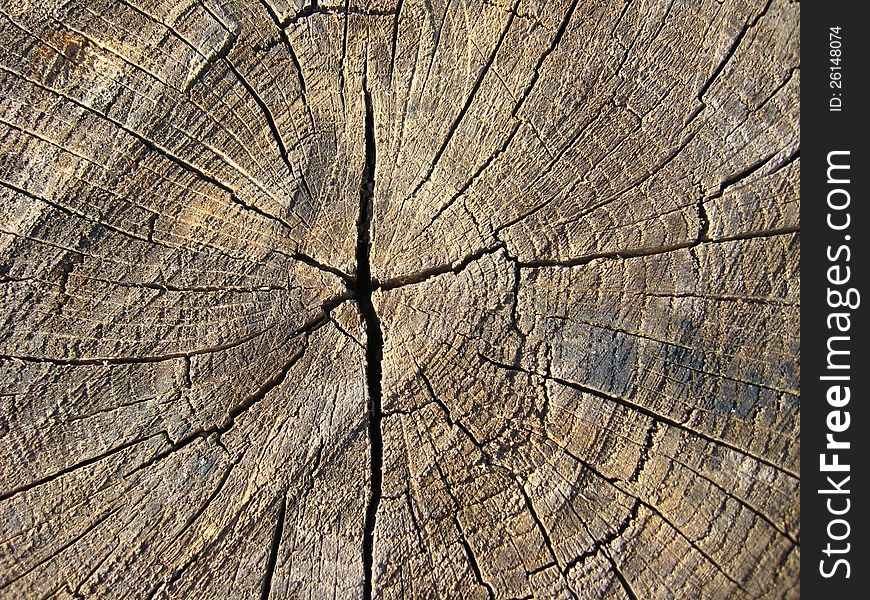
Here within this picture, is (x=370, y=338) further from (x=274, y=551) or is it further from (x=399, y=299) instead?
(x=274, y=551)

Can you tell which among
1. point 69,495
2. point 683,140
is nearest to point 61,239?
point 69,495

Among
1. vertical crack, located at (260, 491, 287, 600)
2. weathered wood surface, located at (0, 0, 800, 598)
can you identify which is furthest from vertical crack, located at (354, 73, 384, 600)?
vertical crack, located at (260, 491, 287, 600)

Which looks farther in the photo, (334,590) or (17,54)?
(17,54)

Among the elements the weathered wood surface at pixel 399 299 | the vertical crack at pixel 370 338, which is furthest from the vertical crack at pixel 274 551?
the vertical crack at pixel 370 338

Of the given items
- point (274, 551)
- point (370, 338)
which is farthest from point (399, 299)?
point (274, 551)

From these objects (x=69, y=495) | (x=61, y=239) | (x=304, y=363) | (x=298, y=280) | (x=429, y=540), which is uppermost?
(x=61, y=239)

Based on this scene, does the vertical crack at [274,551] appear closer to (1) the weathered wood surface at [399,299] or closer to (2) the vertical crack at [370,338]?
(1) the weathered wood surface at [399,299]

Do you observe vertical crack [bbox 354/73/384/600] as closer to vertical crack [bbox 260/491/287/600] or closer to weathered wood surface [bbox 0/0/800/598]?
weathered wood surface [bbox 0/0/800/598]
